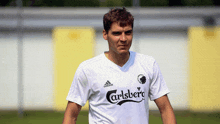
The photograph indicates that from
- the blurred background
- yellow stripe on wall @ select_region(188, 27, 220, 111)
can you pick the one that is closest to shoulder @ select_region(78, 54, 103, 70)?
the blurred background

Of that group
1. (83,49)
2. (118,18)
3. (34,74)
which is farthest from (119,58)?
(34,74)

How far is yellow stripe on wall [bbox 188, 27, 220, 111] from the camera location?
10.4 m

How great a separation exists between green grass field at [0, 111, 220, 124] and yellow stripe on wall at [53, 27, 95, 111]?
933mm

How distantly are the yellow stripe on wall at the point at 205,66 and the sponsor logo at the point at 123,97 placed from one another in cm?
839

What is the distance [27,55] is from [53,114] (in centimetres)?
237

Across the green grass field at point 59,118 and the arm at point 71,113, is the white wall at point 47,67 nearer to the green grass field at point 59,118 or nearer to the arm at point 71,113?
the green grass field at point 59,118

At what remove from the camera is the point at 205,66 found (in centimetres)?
1048

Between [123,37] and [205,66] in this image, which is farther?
[205,66]

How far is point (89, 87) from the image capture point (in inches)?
104

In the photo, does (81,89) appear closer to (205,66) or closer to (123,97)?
(123,97)

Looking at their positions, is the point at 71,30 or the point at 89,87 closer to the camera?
the point at 89,87

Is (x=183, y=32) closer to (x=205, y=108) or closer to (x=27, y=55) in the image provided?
(x=205, y=108)

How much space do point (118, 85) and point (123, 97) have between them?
0.12m

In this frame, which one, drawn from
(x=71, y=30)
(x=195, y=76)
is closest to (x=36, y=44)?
(x=71, y=30)
